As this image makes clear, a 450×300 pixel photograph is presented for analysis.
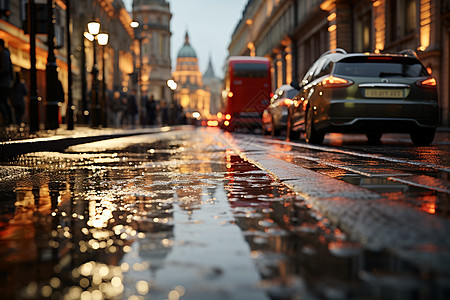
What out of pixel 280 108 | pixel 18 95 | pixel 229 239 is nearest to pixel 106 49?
pixel 18 95

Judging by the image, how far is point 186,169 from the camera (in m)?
6.10

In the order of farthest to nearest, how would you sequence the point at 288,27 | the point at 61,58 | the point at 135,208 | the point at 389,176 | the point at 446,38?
the point at 288,27 → the point at 61,58 → the point at 446,38 → the point at 389,176 → the point at 135,208

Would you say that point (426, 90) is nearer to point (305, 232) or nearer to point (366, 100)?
point (366, 100)

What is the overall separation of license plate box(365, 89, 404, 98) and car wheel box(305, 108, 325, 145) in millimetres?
1379

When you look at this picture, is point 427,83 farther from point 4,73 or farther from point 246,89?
point 246,89

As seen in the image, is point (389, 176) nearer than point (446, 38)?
Yes

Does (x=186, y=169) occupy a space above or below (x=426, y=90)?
below

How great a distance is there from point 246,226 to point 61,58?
34987 mm

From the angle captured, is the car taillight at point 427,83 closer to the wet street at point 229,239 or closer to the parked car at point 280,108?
the wet street at point 229,239

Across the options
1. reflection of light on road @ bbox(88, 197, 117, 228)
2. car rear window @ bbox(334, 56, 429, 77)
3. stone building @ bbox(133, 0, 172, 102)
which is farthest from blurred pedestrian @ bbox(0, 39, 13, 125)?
stone building @ bbox(133, 0, 172, 102)

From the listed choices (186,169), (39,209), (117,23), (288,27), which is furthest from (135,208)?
(117,23)

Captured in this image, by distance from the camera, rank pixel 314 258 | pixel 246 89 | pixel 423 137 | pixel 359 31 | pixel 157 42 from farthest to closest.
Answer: pixel 157 42
pixel 359 31
pixel 246 89
pixel 423 137
pixel 314 258

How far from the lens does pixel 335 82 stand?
33.1 ft

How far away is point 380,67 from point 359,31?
27622 millimetres
